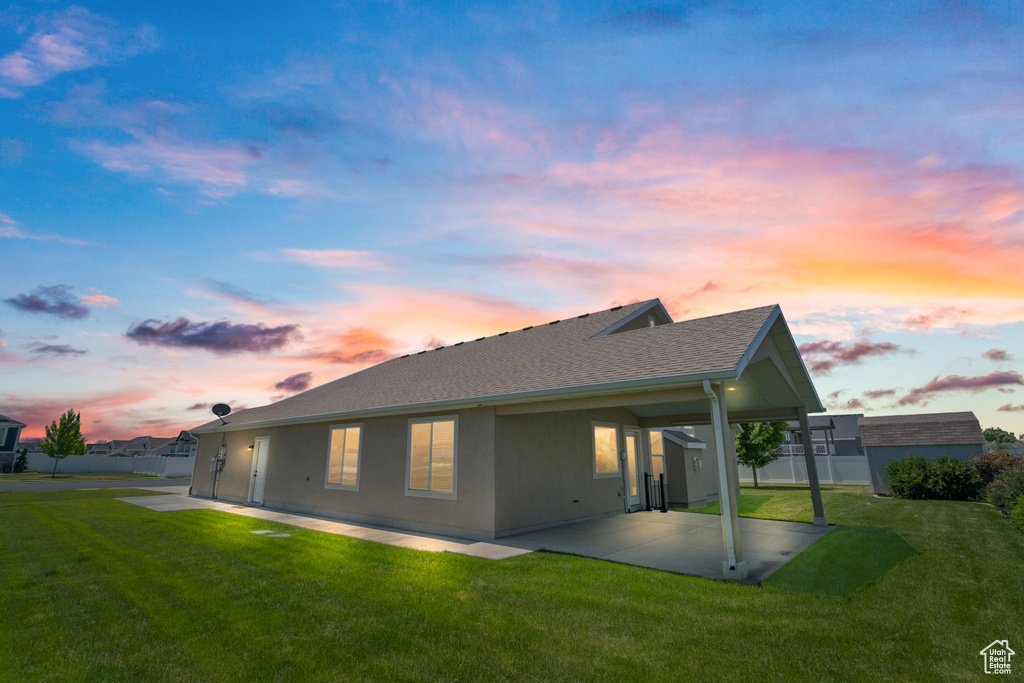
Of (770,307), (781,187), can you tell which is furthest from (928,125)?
(770,307)

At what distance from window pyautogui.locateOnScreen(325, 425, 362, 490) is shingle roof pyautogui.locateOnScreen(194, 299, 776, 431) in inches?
29.1

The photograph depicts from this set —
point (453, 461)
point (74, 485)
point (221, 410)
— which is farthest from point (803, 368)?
point (74, 485)

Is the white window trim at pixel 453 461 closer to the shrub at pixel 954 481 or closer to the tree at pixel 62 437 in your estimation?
the shrub at pixel 954 481

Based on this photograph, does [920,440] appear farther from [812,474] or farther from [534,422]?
[534,422]

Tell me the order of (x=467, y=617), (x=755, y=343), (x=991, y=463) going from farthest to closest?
(x=991, y=463), (x=755, y=343), (x=467, y=617)

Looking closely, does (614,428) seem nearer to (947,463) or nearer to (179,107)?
(179,107)

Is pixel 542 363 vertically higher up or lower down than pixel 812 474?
higher up

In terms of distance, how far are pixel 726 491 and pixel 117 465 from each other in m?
59.0

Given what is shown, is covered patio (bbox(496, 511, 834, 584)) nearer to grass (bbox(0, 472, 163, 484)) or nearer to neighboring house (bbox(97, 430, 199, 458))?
grass (bbox(0, 472, 163, 484))

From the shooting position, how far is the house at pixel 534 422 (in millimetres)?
8070

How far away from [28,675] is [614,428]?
12615 mm

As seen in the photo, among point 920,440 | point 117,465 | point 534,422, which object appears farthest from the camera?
point 117,465

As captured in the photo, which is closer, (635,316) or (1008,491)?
(1008,491)

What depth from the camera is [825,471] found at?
90.5ft
